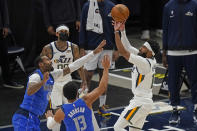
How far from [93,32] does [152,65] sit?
278 centimetres

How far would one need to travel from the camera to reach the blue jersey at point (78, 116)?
702 cm

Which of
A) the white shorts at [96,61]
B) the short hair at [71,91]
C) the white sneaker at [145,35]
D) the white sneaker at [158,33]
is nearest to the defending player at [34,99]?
the short hair at [71,91]

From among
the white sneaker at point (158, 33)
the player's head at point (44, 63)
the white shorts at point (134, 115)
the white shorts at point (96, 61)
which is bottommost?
the white shorts at point (134, 115)

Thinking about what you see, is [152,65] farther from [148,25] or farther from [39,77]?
[148,25]

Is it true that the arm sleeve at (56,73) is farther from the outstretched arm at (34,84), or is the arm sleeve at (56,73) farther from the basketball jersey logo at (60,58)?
the basketball jersey logo at (60,58)

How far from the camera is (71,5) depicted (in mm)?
13453

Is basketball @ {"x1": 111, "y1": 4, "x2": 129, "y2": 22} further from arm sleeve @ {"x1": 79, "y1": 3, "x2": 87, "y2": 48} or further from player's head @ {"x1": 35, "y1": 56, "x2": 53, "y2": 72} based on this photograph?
arm sleeve @ {"x1": 79, "y1": 3, "x2": 87, "y2": 48}

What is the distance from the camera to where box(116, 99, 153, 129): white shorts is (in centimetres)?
829

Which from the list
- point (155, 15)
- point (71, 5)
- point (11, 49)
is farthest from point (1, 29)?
point (155, 15)

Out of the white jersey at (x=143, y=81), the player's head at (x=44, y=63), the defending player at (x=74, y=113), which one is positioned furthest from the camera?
the white jersey at (x=143, y=81)

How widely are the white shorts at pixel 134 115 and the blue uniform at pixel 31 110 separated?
4.04 ft

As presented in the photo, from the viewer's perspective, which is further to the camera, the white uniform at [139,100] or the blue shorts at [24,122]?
the white uniform at [139,100]

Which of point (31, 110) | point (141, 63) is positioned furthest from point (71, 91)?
point (141, 63)

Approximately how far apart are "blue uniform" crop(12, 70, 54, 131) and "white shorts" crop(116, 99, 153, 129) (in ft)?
4.04
